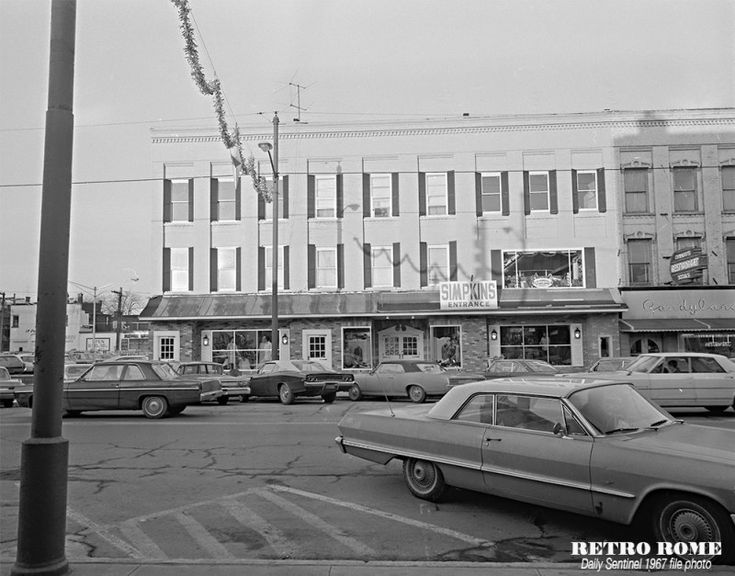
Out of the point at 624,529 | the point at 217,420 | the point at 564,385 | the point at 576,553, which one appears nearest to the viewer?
the point at 576,553

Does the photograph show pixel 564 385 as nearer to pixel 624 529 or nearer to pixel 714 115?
pixel 624 529

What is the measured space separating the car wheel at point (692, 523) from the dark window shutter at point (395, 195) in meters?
23.6

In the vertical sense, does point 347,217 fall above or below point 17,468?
above

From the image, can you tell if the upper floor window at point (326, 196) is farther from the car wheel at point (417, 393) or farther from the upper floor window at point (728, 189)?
the upper floor window at point (728, 189)

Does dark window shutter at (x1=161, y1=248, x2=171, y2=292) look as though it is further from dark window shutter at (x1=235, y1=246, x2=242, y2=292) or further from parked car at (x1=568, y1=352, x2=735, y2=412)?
parked car at (x1=568, y1=352, x2=735, y2=412)

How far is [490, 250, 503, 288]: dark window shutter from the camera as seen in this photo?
2720cm

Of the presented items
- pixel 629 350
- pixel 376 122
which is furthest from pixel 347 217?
pixel 629 350

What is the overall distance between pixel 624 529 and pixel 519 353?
2118 cm

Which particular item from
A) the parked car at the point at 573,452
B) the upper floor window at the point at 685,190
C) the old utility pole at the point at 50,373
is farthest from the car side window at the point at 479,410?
the upper floor window at the point at 685,190

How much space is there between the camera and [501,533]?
5797 mm

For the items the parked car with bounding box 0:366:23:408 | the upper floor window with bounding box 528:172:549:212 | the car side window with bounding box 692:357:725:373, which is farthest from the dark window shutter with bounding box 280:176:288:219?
the car side window with bounding box 692:357:725:373

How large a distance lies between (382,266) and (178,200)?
33.1ft

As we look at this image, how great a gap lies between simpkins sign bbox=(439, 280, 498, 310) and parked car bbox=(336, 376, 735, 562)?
1889 centimetres

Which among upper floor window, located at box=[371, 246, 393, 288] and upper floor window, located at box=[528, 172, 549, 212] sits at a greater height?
upper floor window, located at box=[528, 172, 549, 212]
